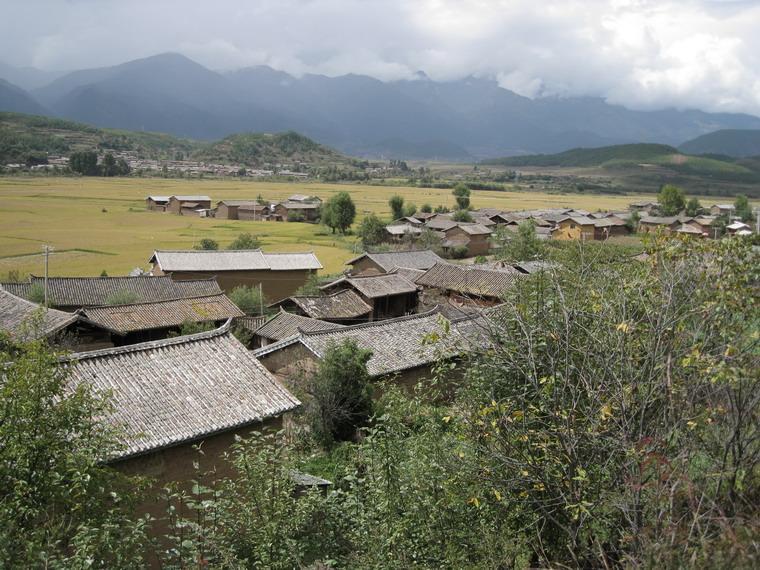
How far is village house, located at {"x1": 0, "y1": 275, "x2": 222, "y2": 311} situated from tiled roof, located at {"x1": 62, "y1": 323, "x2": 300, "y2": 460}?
627 inches

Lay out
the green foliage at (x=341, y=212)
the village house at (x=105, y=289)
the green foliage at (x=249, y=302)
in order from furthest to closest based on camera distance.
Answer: the green foliage at (x=341, y=212)
the green foliage at (x=249, y=302)
the village house at (x=105, y=289)

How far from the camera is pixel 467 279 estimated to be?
1268 inches

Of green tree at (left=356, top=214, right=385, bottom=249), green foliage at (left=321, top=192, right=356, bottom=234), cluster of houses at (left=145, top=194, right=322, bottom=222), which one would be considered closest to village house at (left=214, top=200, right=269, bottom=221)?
cluster of houses at (left=145, top=194, right=322, bottom=222)

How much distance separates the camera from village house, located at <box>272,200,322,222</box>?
267 feet

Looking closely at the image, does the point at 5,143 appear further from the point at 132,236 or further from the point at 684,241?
the point at 684,241

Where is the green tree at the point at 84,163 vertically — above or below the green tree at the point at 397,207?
above

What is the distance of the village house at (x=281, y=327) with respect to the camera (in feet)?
78.8

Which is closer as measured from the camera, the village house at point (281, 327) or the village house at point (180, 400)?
the village house at point (180, 400)

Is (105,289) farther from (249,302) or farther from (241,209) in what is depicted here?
(241,209)

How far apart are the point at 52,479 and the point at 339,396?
10.6 m

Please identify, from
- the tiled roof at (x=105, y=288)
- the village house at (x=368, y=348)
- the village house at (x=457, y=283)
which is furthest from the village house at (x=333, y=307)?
the village house at (x=368, y=348)

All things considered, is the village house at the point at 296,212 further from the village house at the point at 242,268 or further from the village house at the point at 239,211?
the village house at the point at 242,268

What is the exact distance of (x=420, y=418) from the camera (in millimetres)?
8391

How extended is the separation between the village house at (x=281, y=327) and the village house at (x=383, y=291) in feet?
18.6
